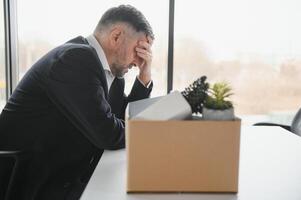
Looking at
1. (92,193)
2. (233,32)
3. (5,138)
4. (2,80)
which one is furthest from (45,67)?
(233,32)

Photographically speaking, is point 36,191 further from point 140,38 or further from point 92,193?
point 140,38

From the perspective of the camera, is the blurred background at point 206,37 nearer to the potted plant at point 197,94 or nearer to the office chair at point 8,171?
the office chair at point 8,171

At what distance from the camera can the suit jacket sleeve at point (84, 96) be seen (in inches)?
42.1

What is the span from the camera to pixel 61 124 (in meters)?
1.24

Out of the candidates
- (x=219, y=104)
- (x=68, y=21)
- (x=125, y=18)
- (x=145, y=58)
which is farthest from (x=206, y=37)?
(x=219, y=104)

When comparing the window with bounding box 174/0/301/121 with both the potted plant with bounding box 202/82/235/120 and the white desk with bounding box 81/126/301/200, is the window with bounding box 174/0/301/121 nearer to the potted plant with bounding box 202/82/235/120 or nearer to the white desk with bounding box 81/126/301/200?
the white desk with bounding box 81/126/301/200

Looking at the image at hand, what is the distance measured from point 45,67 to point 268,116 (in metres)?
2.22

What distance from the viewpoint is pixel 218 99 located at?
29.6 inches

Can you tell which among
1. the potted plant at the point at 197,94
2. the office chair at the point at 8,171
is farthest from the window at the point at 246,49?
the potted plant at the point at 197,94

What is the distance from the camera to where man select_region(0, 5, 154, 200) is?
3.60ft

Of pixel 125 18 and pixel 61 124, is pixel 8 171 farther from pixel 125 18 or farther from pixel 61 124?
pixel 125 18

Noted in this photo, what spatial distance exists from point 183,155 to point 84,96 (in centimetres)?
47

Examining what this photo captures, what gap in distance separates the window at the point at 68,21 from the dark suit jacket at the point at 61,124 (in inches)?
60.5

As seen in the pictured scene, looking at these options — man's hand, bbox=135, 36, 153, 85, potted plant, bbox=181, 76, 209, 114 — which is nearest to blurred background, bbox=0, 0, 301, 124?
man's hand, bbox=135, 36, 153, 85
